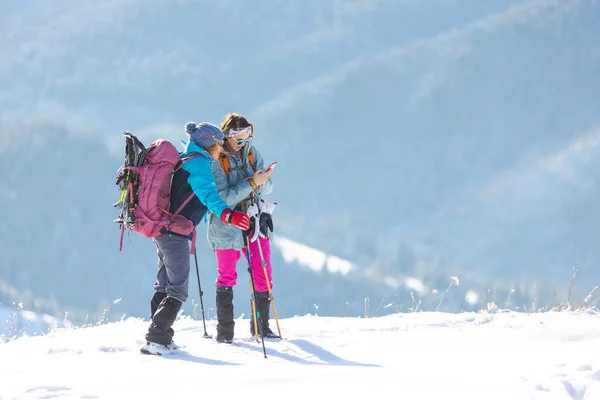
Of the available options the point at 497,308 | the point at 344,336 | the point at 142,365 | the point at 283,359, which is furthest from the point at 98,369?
the point at 497,308

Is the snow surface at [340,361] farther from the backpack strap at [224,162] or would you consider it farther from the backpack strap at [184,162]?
the backpack strap at [224,162]

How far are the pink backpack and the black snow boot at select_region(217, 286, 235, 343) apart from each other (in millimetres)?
1119

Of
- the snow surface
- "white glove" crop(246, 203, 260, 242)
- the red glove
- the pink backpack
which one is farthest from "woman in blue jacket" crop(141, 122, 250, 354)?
"white glove" crop(246, 203, 260, 242)

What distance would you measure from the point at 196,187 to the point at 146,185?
46 cm

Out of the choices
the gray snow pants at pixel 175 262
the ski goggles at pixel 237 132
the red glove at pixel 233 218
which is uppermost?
the ski goggles at pixel 237 132

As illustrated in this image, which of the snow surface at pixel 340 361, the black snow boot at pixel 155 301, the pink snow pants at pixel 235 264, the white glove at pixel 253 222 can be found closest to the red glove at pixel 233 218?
the white glove at pixel 253 222

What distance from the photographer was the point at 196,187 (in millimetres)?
6219

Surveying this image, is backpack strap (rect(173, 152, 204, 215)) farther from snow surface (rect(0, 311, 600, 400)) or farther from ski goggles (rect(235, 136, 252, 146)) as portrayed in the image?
snow surface (rect(0, 311, 600, 400))

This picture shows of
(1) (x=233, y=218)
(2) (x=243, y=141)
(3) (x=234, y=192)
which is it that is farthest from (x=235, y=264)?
(2) (x=243, y=141)

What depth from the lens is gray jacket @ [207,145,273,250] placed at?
684 centimetres

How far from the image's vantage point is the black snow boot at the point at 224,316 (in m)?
6.95

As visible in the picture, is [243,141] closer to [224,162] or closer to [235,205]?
[224,162]

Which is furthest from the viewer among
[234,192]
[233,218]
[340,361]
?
[234,192]

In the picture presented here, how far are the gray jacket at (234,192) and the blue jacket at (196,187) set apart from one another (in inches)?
13.9
